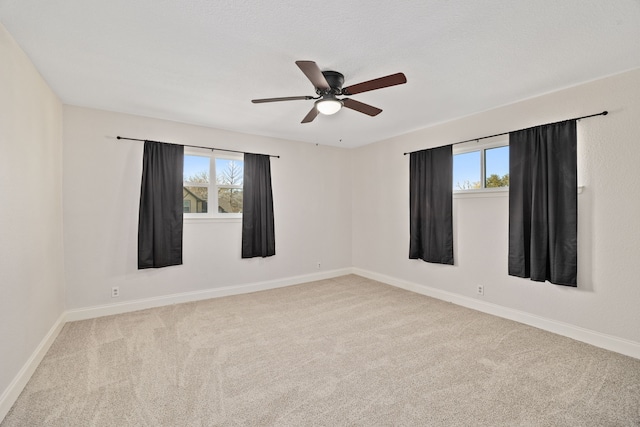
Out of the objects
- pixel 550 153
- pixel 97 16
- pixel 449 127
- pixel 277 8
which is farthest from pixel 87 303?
pixel 550 153

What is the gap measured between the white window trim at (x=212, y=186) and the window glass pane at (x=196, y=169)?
0.18ft

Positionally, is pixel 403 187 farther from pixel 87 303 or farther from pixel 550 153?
pixel 87 303

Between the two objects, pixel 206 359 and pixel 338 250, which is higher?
pixel 338 250

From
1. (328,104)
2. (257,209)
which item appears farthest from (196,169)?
(328,104)

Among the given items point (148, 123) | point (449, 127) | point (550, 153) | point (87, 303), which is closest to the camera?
point (550, 153)

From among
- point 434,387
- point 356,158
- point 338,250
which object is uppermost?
point 356,158

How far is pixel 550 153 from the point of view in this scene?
2969 millimetres

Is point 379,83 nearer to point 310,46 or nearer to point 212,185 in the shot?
point 310,46

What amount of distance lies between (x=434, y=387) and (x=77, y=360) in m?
2.95

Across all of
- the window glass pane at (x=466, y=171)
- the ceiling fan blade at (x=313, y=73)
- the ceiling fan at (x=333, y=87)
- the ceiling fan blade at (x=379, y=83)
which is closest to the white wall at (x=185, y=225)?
the ceiling fan at (x=333, y=87)

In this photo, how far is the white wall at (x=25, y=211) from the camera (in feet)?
6.31

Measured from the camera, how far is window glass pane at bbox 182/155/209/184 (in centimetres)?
409

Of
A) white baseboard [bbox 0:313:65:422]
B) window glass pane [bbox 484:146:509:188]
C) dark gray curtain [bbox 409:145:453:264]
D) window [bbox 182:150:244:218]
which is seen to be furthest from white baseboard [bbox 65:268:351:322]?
window glass pane [bbox 484:146:509:188]

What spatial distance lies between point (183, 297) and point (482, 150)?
14.8 ft
